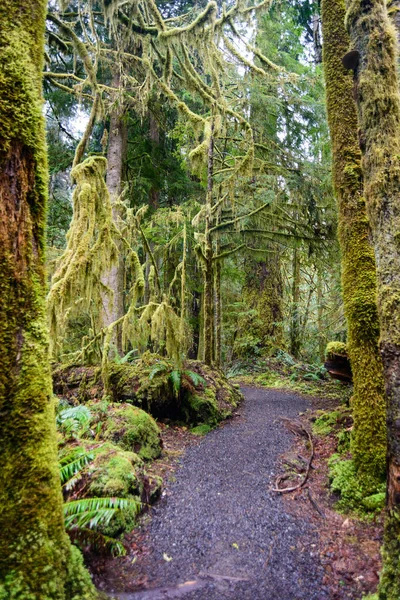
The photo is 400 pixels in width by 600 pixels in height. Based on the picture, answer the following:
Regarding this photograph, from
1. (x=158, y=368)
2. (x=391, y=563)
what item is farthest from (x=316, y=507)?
(x=158, y=368)

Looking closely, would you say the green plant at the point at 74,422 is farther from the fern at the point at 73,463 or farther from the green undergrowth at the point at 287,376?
the green undergrowth at the point at 287,376

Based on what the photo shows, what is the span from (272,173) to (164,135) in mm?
4797

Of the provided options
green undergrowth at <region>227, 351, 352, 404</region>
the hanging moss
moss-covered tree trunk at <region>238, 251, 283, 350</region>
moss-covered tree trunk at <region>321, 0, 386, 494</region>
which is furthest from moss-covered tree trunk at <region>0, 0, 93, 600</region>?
moss-covered tree trunk at <region>238, 251, 283, 350</region>

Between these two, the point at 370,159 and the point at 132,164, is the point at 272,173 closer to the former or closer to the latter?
the point at 132,164

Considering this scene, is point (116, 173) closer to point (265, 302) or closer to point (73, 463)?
point (265, 302)

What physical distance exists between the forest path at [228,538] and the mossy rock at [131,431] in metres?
0.58

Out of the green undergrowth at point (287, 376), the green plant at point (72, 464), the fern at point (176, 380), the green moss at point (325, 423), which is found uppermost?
the fern at point (176, 380)

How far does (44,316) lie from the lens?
2.23m

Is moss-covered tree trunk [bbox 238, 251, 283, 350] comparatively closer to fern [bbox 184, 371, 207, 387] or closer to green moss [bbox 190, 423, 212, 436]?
fern [bbox 184, 371, 207, 387]

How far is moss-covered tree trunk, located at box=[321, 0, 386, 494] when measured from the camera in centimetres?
391

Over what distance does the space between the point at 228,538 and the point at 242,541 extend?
0.14 m

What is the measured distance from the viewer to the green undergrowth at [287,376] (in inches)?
410

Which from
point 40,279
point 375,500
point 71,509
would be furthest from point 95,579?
point 375,500

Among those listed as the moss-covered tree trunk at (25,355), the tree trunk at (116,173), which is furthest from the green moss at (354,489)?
the tree trunk at (116,173)
